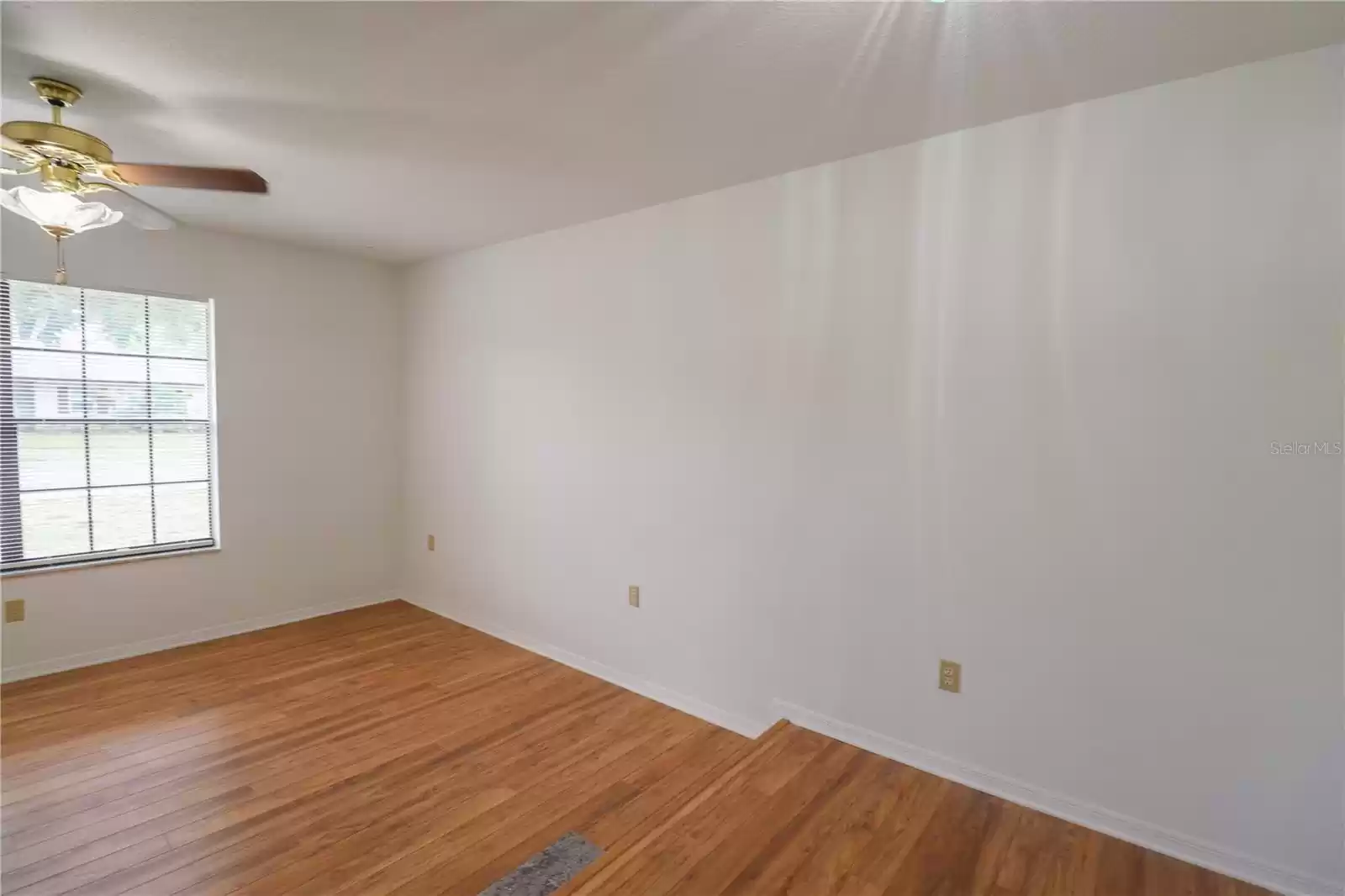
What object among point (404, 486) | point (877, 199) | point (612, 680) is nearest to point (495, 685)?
point (612, 680)

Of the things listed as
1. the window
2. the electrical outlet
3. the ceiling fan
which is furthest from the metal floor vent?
the window

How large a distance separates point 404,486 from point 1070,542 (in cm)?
427

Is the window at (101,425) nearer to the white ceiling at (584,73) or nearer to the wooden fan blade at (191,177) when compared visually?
the white ceiling at (584,73)

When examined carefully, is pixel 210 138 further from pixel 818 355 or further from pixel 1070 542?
pixel 1070 542

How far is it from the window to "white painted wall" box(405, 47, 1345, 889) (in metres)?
2.54

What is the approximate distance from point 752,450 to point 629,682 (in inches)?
56.9

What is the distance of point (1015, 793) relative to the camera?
2.23 metres

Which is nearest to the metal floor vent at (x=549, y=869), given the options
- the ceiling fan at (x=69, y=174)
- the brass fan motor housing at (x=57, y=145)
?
the ceiling fan at (x=69, y=174)

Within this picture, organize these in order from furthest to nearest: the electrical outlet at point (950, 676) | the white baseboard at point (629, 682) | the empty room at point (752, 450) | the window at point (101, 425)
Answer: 1. the window at point (101, 425)
2. the white baseboard at point (629, 682)
3. the electrical outlet at point (950, 676)
4. the empty room at point (752, 450)

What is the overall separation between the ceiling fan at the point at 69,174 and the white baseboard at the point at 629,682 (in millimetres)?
2668

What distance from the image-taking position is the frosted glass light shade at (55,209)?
1897 mm

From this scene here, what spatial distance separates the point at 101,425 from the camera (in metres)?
3.56

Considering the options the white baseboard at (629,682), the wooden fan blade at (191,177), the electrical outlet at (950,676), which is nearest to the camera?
the wooden fan blade at (191,177)

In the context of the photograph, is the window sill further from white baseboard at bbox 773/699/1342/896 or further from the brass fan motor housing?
white baseboard at bbox 773/699/1342/896
